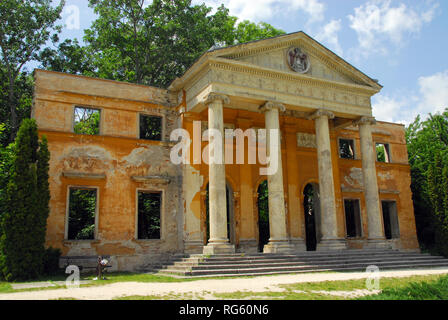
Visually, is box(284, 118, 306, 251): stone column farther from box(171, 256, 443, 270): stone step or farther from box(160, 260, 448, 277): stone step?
box(160, 260, 448, 277): stone step

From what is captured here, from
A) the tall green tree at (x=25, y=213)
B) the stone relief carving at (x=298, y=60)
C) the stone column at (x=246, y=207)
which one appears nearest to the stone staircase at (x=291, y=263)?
the stone column at (x=246, y=207)

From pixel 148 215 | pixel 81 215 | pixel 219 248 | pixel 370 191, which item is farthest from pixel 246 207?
pixel 81 215

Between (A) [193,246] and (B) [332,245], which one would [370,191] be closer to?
(B) [332,245]

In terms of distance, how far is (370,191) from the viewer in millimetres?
21719

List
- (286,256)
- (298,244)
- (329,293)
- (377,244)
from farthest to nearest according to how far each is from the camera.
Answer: (298,244) → (377,244) → (286,256) → (329,293)

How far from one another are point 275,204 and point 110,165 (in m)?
8.25

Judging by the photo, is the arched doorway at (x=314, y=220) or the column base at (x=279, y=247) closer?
the column base at (x=279, y=247)

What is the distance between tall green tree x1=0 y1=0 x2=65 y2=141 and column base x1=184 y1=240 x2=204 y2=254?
47.1 feet

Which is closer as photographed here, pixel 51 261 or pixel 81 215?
pixel 51 261

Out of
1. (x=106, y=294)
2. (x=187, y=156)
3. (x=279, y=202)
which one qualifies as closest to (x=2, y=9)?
(x=187, y=156)

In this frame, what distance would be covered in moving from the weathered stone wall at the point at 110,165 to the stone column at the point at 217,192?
11.2 ft

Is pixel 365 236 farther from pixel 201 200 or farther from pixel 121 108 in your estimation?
pixel 121 108

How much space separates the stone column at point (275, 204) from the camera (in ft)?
59.2

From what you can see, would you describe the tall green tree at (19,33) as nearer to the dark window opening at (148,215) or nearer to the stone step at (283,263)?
the dark window opening at (148,215)
